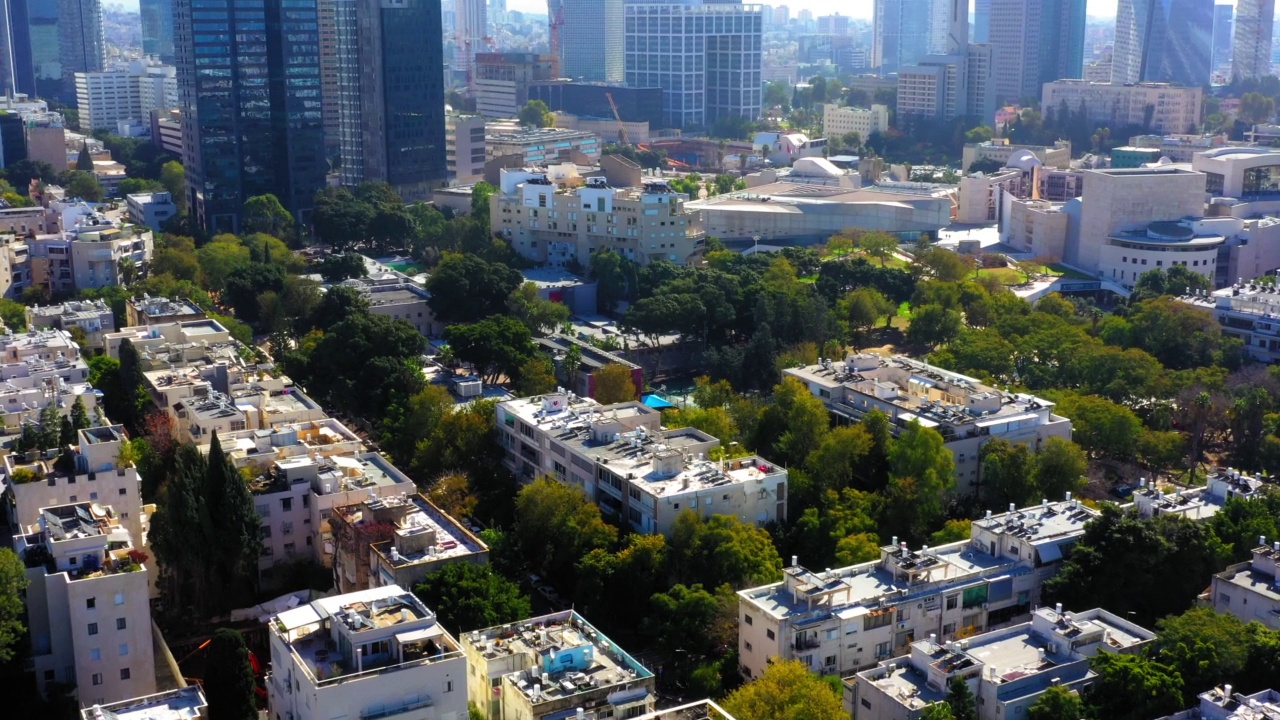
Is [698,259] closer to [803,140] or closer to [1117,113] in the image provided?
[803,140]

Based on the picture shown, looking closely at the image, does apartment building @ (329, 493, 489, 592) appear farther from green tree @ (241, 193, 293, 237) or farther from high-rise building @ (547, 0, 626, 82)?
high-rise building @ (547, 0, 626, 82)

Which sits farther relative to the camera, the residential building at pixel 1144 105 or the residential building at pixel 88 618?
the residential building at pixel 1144 105

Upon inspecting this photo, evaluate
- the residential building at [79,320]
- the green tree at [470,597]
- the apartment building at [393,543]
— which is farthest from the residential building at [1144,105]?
the green tree at [470,597]

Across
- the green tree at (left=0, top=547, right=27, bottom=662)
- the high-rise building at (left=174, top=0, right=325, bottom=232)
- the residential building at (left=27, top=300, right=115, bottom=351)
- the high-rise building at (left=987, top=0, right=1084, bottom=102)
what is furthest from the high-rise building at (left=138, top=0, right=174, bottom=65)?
the green tree at (left=0, top=547, right=27, bottom=662)

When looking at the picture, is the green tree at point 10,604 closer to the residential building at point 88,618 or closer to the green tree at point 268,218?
the residential building at point 88,618

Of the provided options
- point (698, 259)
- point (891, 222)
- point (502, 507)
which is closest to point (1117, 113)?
point (891, 222)

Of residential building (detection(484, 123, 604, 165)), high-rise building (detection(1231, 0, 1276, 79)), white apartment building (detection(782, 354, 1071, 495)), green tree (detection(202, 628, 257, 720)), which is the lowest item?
green tree (detection(202, 628, 257, 720))

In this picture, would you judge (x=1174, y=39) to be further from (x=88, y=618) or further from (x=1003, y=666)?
(x=88, y=618)
